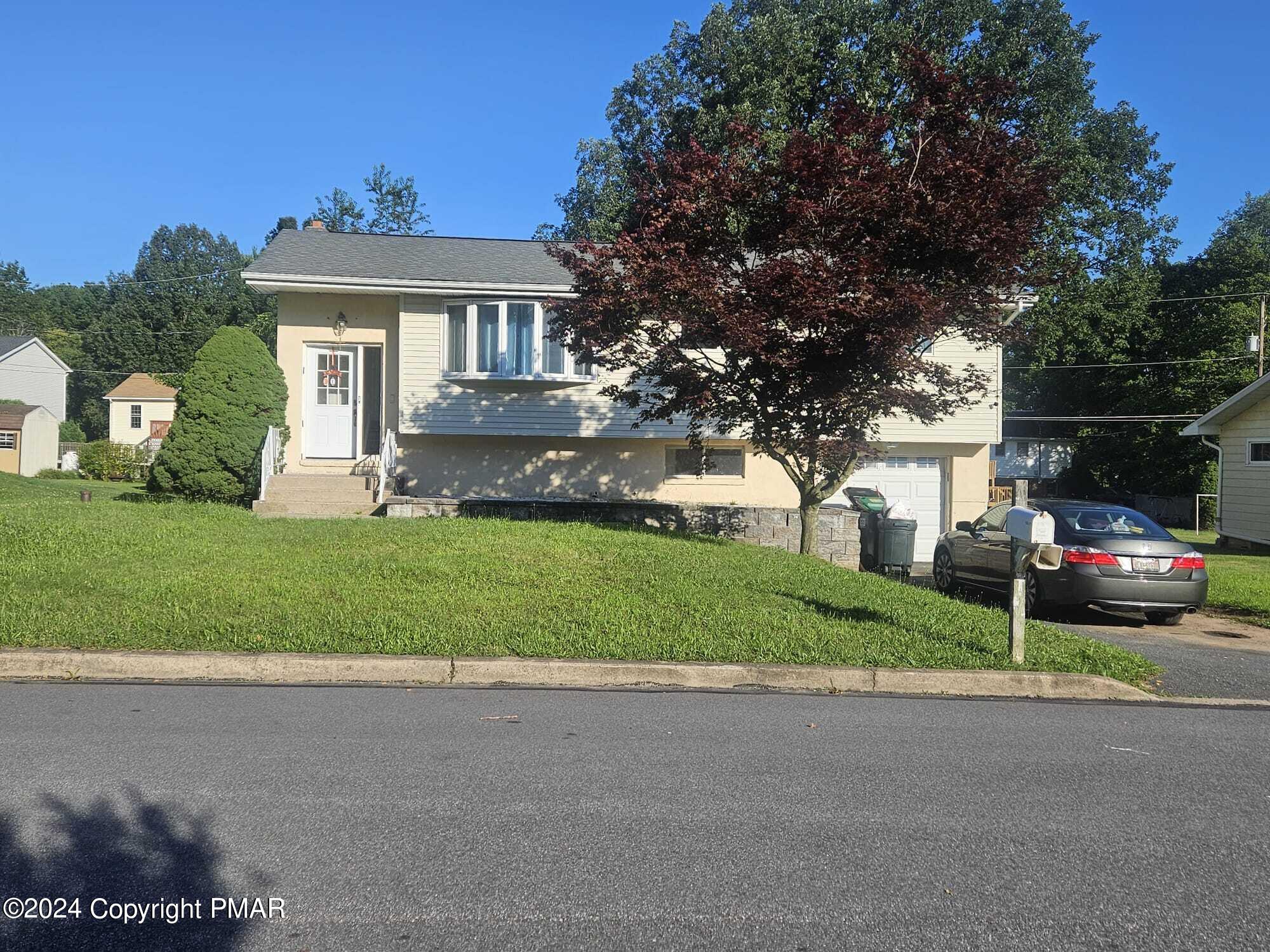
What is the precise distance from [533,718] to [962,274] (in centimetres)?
822

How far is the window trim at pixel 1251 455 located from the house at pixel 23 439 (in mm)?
41538

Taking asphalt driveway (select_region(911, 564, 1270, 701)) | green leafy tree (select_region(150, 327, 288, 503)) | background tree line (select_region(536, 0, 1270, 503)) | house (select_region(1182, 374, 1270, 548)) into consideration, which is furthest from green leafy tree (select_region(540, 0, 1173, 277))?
asphalt driveway (select_region(911, 564, 1270, 701))

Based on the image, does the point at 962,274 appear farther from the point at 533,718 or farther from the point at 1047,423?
the point at 1047,423

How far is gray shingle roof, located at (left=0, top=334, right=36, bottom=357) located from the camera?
167ft

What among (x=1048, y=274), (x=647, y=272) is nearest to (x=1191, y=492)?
(x=1048, y=274)

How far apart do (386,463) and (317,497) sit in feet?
4.10

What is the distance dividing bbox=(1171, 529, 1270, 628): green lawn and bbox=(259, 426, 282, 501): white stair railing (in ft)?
44.3

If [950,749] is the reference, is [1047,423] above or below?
above

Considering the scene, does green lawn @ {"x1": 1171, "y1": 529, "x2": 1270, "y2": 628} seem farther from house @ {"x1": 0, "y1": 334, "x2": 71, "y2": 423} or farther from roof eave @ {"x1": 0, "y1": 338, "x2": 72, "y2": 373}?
roof eave @ {"x1": 0, "y1": 338, "x2": 72, "y2": 373}

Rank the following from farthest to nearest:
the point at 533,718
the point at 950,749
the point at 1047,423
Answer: the point at 1047,423 < the point at 533,718 < the point at 950,749

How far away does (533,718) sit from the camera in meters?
6.34

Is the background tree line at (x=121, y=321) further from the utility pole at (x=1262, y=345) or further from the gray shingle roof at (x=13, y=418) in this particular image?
the utility pole at (x=1262, y=345)

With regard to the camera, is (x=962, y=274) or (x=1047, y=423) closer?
(x=962, y=274)

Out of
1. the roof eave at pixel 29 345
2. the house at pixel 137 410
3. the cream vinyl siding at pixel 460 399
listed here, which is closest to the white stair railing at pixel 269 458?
the cream vinyl siding at pixel 460 399
